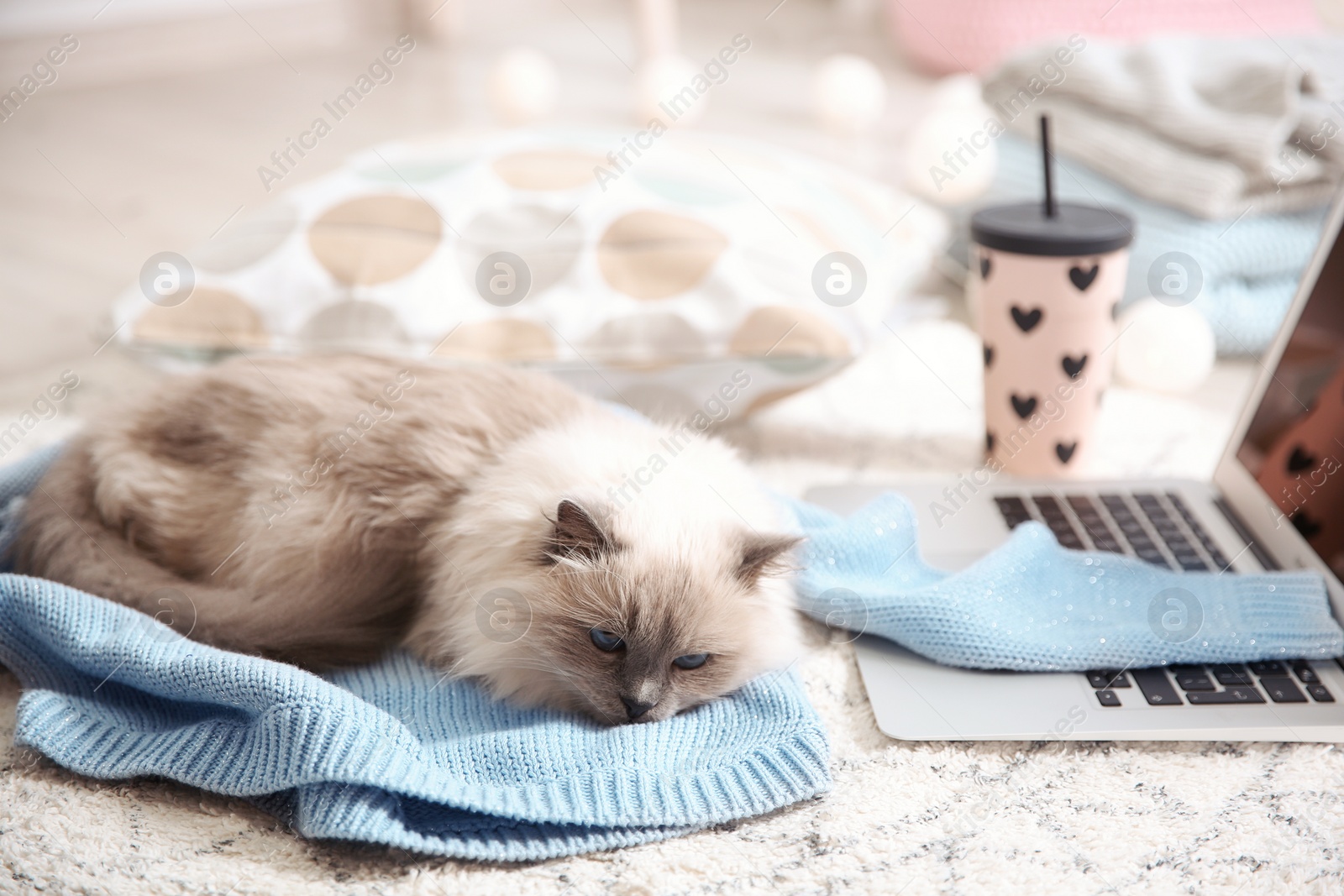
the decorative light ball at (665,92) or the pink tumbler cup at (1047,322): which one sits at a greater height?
the pink tumbler cup at (1047,322)

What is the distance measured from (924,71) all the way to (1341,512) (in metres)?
2.82

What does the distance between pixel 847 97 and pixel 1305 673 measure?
2.23 m

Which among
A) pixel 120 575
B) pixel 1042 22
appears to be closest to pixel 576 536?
pixel 120 575

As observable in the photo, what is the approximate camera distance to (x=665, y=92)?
9.59 feet

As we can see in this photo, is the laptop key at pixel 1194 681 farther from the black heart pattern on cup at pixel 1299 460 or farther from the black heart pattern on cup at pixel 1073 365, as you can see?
the black heart pattern on cup at pixel 1073 365

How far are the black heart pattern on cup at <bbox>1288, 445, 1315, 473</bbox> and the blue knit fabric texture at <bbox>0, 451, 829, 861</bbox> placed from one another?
0.64m

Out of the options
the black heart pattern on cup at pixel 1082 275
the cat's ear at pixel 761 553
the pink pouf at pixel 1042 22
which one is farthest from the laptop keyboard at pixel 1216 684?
the pink pouf at pixel 1042 22

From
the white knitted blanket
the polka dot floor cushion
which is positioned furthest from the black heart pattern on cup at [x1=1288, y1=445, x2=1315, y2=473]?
the white knitted blanket

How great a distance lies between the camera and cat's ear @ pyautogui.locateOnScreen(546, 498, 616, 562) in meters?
0.97

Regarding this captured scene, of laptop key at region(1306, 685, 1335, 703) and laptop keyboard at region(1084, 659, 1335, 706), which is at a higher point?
laptop key at region(1306, 685, 1335, 703)

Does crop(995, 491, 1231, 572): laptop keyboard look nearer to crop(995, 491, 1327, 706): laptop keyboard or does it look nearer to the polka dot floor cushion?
crop(995, 491, 1327, 706): laptop keyboard

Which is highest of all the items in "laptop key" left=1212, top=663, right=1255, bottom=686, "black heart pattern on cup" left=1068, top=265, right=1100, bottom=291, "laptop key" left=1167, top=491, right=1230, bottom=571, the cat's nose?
"black heart pattern on cup" left=1068, top=265, right=1100, bottom=291

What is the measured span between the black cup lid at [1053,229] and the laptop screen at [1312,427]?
253mm

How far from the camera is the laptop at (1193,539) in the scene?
101 cm
